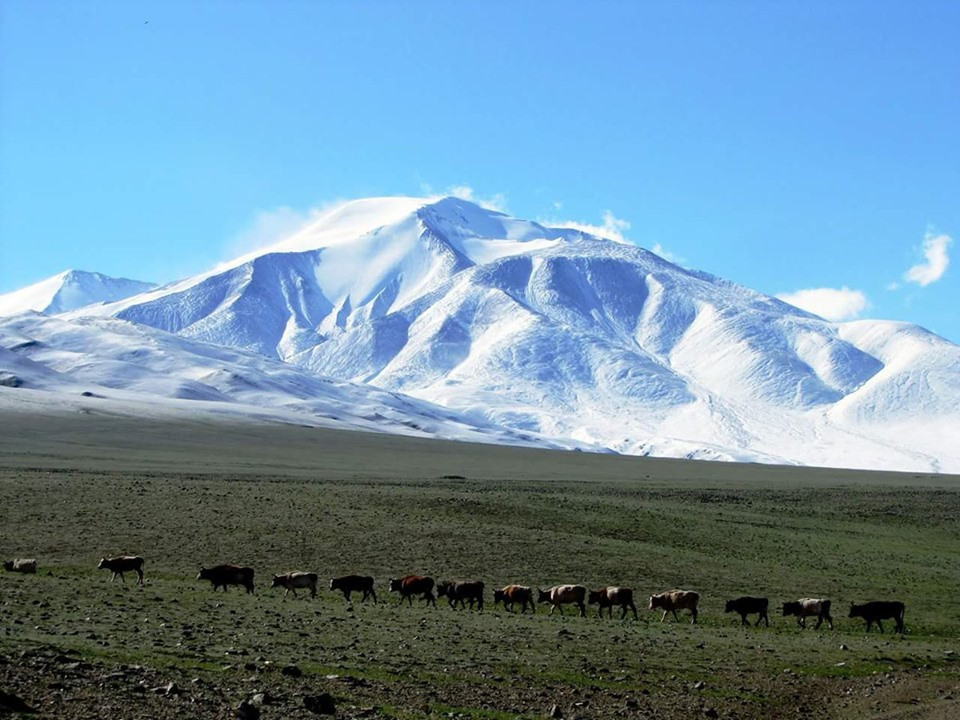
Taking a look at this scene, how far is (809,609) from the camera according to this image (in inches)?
1164

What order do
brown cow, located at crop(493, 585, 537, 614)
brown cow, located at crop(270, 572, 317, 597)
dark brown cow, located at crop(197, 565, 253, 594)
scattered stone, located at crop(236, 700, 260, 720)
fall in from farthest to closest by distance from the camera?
brown cow, located at crop(270, 572, 317, 597)
brown cow, located at crop(493, 585, 537, 614)
dark brown cow, located at crop(197, 565, 253, 594)
scattered stone, located at crop(236, 700, 260, 720)

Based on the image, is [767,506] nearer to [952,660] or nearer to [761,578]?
[761,578]

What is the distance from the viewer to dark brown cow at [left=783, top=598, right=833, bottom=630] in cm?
2934

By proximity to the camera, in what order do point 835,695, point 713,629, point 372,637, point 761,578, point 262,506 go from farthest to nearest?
point 262,506
point 761,578
point 713,629
point 372,637
point 835,695

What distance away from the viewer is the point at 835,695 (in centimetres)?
2081

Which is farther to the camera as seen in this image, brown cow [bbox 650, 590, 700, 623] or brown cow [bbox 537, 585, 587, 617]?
brown cow [bbox 537, 585, 587, 617]

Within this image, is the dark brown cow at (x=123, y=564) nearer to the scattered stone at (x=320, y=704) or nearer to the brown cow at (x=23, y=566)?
the brown cow at (x=23, y=566)

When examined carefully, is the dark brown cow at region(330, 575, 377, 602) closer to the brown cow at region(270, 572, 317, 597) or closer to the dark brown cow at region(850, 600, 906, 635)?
the brown cow at region(270, 572, 317, 597)

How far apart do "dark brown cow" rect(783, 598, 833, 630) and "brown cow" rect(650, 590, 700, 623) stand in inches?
96.6

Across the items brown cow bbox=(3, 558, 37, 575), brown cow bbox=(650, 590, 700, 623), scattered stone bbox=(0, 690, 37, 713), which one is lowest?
brown cow bbox=(3, 558, 37, 575)

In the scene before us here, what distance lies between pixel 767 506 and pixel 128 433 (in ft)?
239

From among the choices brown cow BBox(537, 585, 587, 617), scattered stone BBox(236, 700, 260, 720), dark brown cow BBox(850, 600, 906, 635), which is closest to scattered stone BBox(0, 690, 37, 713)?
scattered stone BBox(236, 700, 260, 720)

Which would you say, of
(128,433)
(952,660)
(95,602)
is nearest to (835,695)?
(952,660)

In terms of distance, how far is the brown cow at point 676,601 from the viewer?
29203mm
